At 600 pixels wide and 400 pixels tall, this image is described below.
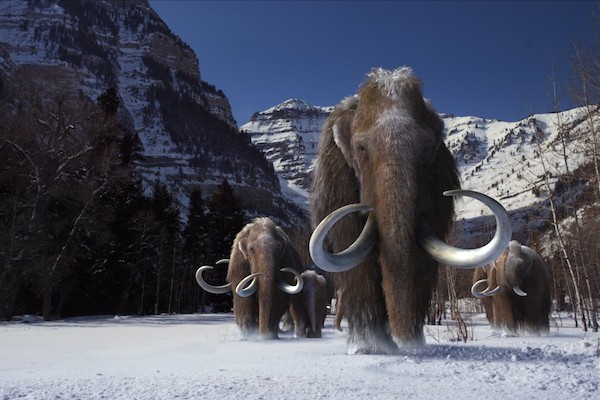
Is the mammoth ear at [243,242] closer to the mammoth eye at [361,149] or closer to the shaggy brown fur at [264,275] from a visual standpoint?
the shaggy brown fur at [264,275]

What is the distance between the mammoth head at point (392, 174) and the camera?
2727 millimetres

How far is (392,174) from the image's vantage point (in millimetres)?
3096

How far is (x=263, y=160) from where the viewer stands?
10612 centimetres

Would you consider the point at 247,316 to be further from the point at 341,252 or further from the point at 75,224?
the point at 75,224

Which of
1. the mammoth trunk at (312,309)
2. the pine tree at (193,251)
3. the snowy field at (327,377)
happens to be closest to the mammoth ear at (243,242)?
the mammoth trunk at (312,309)

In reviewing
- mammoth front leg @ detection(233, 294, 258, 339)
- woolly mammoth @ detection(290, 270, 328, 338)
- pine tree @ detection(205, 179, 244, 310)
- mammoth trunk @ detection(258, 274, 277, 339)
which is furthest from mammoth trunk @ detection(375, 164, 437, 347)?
pine tree @ detection(205, 179, 244, 310)

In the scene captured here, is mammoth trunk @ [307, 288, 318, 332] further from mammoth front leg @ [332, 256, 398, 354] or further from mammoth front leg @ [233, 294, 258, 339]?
mammoth front leg @ [332, 256, 398, 354]

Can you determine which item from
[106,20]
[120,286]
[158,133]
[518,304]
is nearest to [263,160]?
[158,133]

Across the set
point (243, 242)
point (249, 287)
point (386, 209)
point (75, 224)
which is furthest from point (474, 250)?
point (75, 224)

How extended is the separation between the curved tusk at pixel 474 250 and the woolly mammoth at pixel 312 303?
14.9 ft

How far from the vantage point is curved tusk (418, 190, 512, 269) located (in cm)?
238

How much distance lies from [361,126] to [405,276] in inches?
47.9

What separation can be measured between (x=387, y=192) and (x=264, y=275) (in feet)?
11.1

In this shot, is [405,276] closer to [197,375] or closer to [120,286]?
[197,375]
